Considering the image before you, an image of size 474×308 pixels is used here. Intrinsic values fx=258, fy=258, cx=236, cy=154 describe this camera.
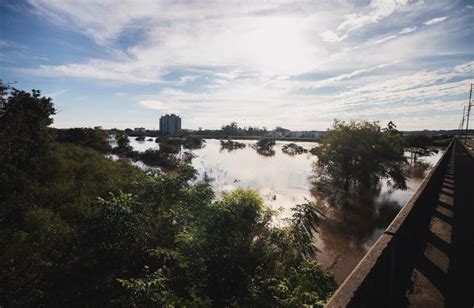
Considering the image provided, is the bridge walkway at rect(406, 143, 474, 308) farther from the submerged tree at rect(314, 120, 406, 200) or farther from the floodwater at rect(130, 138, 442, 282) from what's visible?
the submerged tree at rect(314, 120, 406, 200)

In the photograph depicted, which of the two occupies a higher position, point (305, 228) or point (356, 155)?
point (356, 155)

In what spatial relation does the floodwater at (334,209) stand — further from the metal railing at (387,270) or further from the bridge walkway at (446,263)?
the bridge walkway at (446,263)

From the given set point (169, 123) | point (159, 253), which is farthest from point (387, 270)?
point (169, 123)

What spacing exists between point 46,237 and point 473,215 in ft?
47.4

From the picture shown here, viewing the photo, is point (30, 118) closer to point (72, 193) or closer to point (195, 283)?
point (72, 193)

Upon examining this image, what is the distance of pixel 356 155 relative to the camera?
80.9 feet

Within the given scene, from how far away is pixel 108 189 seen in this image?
1309 centimetres

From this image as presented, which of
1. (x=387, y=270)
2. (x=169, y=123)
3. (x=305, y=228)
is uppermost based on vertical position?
(x=169, y=123)

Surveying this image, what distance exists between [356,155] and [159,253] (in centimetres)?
2278

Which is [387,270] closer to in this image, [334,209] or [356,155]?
[334,209]

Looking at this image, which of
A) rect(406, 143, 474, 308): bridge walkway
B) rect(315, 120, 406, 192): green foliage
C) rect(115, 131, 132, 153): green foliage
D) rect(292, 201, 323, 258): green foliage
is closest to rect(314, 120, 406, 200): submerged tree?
rect(315, 120, 406, 192): green foliage

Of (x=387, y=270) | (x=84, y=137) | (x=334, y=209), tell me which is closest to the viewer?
(x=387, y=270)

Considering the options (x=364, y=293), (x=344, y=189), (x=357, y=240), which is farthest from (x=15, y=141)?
(x=344, y=189)

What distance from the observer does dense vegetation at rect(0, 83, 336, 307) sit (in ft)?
18.4
